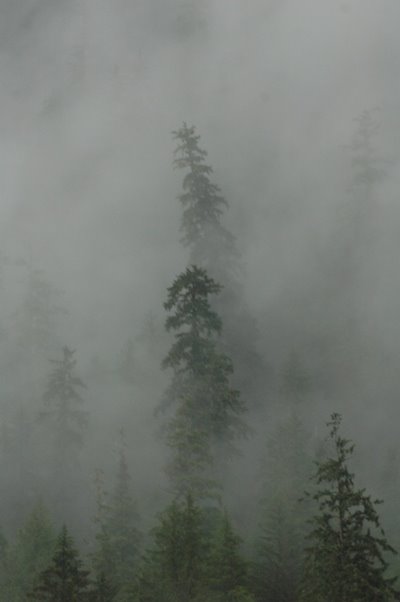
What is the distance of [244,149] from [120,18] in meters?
56.4

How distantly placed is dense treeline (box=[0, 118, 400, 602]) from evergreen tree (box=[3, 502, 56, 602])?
5 centimetres

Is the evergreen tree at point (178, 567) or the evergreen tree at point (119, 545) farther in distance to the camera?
the evergreen tree at point (119, 545)

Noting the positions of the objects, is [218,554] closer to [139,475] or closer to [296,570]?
[296,570]

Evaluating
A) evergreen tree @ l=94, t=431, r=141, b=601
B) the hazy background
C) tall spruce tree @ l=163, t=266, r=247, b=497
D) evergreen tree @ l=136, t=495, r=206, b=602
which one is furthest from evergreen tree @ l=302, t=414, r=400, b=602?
the hazy background

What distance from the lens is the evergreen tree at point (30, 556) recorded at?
1938 centimetres

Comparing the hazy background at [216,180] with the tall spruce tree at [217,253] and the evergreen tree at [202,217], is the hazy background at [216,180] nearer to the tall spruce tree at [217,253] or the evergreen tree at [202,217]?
the tall spruce tree at [217,253]

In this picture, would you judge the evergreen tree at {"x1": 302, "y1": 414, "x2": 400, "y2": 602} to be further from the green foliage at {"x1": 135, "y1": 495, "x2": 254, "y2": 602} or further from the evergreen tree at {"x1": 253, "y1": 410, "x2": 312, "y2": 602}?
the green foliage at {"x1": 135, "y1": 495, "x2": 254, "y2": 602}

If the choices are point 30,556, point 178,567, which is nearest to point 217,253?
point 30,556

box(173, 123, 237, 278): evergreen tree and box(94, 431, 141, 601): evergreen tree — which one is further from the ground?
box(173, 123, 237, 278): evergreen tree

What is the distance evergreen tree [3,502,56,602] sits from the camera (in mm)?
19375

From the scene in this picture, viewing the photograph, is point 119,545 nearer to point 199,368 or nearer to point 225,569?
point 199,368

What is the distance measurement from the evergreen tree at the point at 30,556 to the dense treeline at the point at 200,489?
50mm

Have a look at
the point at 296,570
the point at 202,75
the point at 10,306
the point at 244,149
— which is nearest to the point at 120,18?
the point at 202,75

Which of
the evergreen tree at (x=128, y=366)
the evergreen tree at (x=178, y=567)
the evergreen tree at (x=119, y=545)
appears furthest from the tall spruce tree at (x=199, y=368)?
the evergreen tree at (x=128, y=366)
